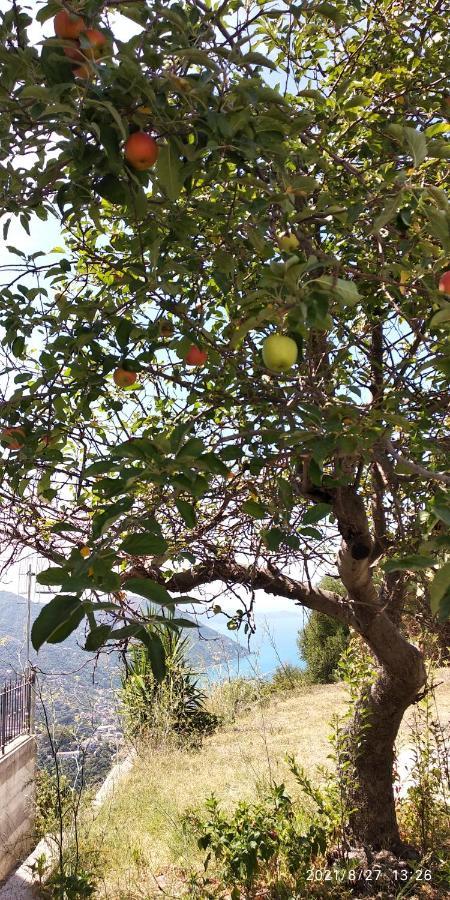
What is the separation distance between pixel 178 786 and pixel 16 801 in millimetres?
1385

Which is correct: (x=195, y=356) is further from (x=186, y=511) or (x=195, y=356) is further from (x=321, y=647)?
(x=321, y=647)

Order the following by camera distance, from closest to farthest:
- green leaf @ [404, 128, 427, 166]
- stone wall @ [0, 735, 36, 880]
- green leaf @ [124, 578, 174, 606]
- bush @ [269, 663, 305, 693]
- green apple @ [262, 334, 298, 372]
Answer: green leaf @ [124, 578, 174, 606] → green leaf @ [404, 128, 427, 166] → green apple @ [262, 334, 298, 372] → stone wall @ [0, 735, 36, 880] → bush @ [269, 663, 305, 693]

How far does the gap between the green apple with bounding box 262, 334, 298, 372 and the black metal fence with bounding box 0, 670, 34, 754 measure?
485 centimetres

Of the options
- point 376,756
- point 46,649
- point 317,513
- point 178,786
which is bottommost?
point 178,786

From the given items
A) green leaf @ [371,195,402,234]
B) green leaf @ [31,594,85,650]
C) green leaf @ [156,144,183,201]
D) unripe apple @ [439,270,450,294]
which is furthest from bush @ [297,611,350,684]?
green leaf @ [31,594,85,650]

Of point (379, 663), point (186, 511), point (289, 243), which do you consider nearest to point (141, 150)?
point (289, 243)

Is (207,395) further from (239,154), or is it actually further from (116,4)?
(116,4)

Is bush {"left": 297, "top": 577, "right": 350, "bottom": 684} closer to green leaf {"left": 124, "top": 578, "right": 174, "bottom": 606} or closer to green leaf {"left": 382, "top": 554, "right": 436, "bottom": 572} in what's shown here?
green leaf {"left": 382, "top": 554, "right": 436, "bottom": 572}

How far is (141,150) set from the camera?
4.31 feet

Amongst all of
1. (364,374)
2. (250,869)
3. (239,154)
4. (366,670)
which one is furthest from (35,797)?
(239,154)

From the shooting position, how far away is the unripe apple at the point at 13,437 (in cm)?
207

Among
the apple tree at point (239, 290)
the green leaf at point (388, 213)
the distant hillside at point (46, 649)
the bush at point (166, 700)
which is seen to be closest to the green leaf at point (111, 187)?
the apple tree at point (239, 290)

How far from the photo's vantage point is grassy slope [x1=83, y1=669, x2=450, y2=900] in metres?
4.36

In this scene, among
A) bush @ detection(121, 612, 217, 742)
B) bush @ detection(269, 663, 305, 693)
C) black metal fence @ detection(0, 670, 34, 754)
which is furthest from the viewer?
bush @ detection(269, 663, 305, 693)
